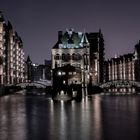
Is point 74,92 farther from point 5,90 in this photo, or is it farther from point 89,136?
point 89,136

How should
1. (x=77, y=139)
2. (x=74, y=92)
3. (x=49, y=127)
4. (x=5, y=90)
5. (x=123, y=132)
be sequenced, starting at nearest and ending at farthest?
(x=77, y=139) → (x=123, y=132) → (x=49, y=127) → (x=74, y=92) → (x=5, y=90)

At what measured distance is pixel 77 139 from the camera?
4028 centimetres

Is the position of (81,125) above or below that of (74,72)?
below

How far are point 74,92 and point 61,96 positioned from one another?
11.2 meters

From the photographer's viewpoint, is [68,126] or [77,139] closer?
[77,139]

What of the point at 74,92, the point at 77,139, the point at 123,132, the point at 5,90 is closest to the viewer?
the point at 77,139

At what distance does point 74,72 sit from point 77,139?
152955 millimetres

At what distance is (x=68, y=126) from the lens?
50.9m

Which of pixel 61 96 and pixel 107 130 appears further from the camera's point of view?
pixel 61 96

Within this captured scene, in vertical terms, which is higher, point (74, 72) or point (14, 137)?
point (74, 72)

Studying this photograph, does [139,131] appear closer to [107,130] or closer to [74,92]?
[107,130]

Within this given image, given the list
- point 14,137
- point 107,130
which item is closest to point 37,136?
point 14,137

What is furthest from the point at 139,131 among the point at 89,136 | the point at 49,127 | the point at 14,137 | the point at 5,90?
the point at 5,90

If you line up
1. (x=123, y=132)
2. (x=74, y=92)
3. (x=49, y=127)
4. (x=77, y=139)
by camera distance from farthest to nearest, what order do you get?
1. (x=74, y=92)
2. (x=49, y=127)
3. (x=123, y=132)
4. (x=77, y=139)
